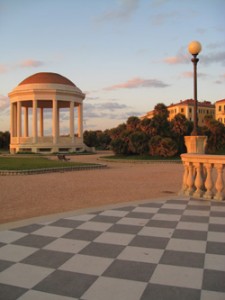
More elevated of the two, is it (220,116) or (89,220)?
(220,116)

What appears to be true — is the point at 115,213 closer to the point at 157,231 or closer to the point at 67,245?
the point at 157,231

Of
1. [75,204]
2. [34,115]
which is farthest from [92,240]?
[34,115]

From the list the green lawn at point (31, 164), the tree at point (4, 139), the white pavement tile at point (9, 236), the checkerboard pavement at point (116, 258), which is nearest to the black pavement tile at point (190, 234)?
the checkerboard pavement at point (116, 258)

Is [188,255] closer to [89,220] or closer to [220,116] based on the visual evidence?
[89,220]

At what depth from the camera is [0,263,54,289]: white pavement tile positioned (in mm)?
3787

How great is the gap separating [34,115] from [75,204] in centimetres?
4243

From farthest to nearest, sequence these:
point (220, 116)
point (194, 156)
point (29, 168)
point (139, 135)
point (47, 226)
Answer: point (220, 116) < point (139, 135) < point (29, 168) < point (194, 156) < point (47, 226)

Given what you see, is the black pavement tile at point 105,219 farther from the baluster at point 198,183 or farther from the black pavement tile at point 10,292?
the baluster at point 198,183

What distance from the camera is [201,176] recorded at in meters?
9.24

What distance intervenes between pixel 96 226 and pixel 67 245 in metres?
1.18

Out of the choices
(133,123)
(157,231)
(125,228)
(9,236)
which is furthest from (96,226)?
(133,123)

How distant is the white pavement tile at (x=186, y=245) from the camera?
485 cm

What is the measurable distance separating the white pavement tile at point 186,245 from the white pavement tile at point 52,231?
6.28ft

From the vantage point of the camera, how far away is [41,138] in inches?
1987
